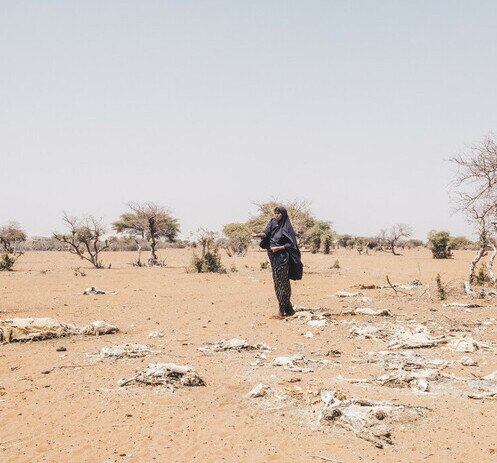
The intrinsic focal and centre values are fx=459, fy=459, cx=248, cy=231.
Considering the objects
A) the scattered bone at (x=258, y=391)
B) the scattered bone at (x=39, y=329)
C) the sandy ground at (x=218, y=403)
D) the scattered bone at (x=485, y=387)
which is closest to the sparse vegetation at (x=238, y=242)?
the sandy ground at (x=218, y=403)

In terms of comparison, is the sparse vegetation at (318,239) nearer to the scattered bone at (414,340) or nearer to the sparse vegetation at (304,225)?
the sparse vegetation at (304,225)

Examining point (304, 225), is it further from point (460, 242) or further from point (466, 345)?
point (460, 242)

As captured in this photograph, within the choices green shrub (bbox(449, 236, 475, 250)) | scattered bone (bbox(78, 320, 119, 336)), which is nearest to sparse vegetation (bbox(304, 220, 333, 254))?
green shrub (bbox(449, 236, 475, 250))

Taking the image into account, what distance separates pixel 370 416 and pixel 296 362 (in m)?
2.03

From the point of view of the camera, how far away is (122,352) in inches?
255

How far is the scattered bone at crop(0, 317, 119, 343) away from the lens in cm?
749

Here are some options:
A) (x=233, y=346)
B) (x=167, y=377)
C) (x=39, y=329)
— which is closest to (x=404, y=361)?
(x=233, y=346)

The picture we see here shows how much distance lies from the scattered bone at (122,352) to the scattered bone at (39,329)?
1428mm

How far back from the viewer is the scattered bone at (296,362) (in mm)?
5762

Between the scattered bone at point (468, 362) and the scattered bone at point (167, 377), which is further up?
the scattered bone at point (167, 377)

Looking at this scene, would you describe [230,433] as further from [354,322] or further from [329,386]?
[354,322]

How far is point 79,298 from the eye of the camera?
12758mm

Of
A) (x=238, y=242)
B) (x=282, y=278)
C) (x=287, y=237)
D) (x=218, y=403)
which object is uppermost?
(x=238, y=242)

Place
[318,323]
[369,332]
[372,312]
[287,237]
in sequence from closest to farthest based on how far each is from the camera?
1. [369,332]
2. [318,323]
3. [287,237]
4. [372,312]
